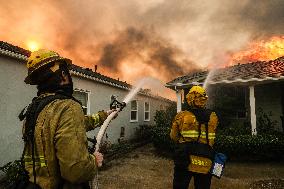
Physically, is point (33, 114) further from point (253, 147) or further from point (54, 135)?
point (253, 147)

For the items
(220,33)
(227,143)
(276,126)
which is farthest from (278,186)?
(220,33)

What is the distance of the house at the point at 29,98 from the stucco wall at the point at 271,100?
7.39m

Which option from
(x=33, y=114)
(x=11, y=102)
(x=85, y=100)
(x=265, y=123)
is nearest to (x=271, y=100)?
(x=265, y=123)

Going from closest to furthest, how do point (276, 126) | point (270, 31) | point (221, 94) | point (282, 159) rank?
point (282, 159), point (276, 126), point (221, 94), point (270, 31)

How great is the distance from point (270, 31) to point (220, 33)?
10.4 feet

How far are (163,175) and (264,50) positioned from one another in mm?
11227

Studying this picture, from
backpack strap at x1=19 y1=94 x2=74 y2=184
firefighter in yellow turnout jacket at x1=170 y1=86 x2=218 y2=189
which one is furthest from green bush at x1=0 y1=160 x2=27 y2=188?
backpack strap at x1=19 y1=94 x2=74 y2=184

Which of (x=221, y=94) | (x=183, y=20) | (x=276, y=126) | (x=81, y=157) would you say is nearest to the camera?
(x=81, y=157)

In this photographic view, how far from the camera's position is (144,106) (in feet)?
67.1

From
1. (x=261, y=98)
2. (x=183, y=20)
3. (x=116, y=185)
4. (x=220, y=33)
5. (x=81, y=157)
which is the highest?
(x=183, y=20)

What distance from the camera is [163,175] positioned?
30.9 ft

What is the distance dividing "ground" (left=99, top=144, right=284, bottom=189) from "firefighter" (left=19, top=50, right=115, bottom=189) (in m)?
6.21

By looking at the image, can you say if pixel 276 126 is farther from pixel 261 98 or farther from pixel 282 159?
pixel 282 159

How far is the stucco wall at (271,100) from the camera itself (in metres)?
13.7
